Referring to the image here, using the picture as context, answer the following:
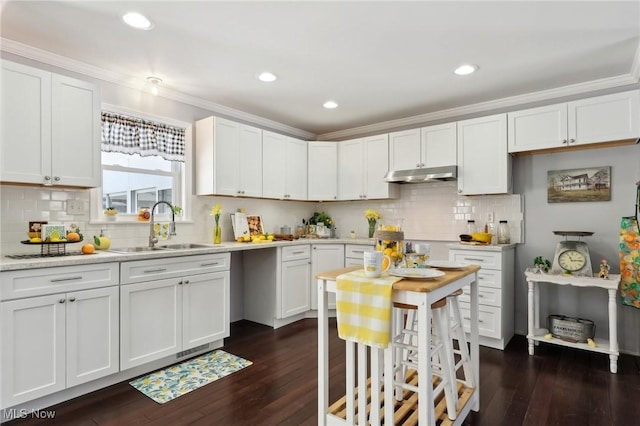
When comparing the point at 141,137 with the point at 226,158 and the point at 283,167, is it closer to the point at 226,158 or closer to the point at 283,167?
the point at 226,158

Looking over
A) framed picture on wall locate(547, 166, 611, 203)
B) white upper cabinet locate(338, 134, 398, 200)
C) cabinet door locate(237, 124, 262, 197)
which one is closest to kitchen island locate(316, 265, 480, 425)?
framed picture on wall locate(547, 166, 611, 203)

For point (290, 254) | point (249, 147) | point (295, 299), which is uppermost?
point (249, 147)

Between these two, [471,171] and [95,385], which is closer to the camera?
[95,385]

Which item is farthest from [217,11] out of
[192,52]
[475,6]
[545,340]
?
[545,340]

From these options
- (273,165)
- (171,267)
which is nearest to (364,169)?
(273,165)

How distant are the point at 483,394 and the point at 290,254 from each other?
2.29 m

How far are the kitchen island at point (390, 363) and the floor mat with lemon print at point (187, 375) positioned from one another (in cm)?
113

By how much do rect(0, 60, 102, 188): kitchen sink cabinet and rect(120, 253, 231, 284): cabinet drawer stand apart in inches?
29.1

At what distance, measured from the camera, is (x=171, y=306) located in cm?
285

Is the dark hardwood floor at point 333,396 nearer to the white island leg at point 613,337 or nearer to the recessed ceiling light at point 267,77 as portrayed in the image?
the white island leg at point 613,337

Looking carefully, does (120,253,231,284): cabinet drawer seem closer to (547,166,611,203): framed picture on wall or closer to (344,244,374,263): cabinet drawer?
(344,244,374,263): cabinet drawer

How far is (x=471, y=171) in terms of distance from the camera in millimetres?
3717

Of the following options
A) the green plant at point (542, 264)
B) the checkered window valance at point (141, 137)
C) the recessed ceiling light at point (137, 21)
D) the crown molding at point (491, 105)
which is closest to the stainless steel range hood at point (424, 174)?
the crown molding at point (491, 105)

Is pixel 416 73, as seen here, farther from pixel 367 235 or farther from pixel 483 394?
pixel 483 394
